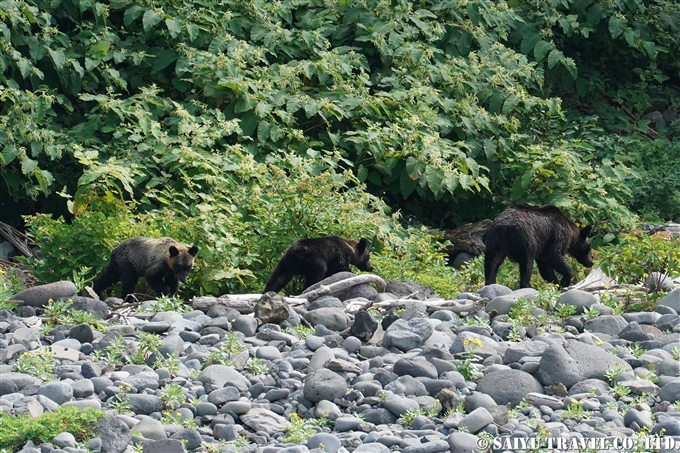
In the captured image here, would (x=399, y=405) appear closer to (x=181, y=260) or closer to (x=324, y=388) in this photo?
(x=324, y=388)

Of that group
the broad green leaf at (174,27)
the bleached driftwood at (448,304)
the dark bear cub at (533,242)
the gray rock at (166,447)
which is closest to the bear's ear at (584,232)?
the dark bear cub at (533,242)

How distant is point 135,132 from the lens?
42.9 ft

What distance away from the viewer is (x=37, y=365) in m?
7.18

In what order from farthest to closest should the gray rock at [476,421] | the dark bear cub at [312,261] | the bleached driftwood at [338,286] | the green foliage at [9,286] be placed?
1. the dark bear cub at [312,261]
2. the bleached driftwood at [338,286]
3. the green foliage at [9,286]
4. the gray rock at [476,421]

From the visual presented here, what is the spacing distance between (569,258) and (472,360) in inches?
255

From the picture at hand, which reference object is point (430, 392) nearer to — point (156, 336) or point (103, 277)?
point (156, 336)

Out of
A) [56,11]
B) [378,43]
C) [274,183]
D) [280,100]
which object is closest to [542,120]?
[378,43]

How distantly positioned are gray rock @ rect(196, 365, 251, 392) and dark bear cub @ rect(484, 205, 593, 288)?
4903mm

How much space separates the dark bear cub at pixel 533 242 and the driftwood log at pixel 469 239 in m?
1.94

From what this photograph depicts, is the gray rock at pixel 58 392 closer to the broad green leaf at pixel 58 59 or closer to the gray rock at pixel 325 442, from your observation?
the gray rock at pixel 325 442

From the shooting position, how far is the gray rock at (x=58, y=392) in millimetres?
6621

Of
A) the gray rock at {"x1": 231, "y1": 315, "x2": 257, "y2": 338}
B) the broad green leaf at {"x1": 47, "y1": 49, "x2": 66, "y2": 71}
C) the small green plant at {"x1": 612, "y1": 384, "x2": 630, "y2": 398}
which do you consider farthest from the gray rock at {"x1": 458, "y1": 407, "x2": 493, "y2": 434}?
the broad green leaf at {"x1": 47, "y1": 49, "x2": 66, "y2": 71}

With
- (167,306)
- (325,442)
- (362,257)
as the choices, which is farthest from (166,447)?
(362,257)

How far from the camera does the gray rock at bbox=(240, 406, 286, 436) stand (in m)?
6.39
